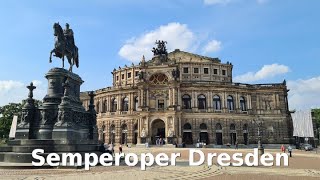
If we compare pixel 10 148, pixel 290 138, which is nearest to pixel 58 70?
pixel 10 148

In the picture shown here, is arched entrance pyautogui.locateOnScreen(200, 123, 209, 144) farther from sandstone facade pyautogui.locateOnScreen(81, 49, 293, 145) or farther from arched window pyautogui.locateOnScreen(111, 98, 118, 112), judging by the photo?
arched window pyautogui.locateOnScreen(111, 98, 118, 112)

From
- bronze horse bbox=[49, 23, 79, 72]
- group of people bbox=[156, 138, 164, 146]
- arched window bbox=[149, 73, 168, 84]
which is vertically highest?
arched window bbox=[149, 73, 168, 84]

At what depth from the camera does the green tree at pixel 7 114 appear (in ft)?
218

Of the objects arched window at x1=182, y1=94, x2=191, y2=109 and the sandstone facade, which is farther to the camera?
arched window at x1=182, y1=94, x2=191, y2=109

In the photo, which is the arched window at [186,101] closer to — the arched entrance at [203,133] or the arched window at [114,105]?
the arched entrance at [203,133]

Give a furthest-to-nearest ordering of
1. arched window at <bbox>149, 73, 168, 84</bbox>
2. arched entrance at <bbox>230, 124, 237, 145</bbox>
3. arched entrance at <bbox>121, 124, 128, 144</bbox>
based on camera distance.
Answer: arched entrance at <bbox>121, 124, 128, 144</bbox> → arched window at <bbox>149, 73, 168, 84</bbox> → arched entrance at <bbox>230, 124, 237, 145</bbox>

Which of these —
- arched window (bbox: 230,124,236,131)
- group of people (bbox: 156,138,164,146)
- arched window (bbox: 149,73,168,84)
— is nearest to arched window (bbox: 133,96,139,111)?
arched window (bbox: 149,73,168,84)

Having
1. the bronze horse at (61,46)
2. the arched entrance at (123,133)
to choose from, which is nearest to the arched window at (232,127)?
the arched entrance at (123,133)

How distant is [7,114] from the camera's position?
68125mm

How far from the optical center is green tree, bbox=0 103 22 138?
66.6 m

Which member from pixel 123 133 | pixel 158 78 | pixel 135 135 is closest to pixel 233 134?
pixel 158 78

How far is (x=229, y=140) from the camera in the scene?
67375 mm

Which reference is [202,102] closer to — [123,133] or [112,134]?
[123,133]

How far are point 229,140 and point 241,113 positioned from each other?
6.57 meters
